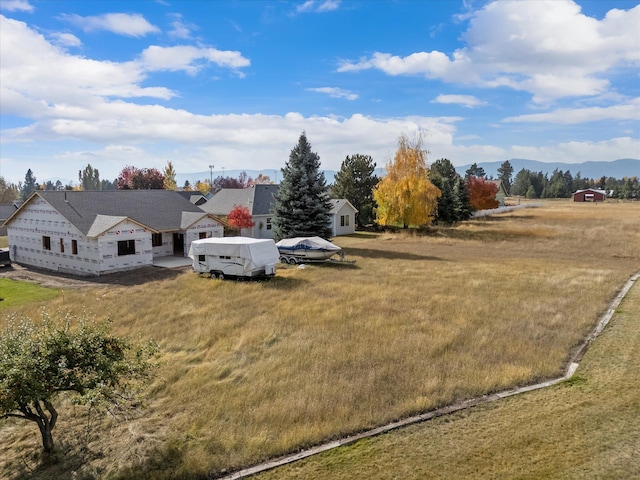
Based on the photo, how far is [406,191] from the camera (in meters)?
47.0

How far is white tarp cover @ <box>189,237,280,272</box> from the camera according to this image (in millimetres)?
23094

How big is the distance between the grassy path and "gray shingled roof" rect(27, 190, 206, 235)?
24.8 m

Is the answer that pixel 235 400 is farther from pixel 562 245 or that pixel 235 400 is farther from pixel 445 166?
pixel 445 166

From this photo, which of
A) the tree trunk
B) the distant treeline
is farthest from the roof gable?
the distant treeline

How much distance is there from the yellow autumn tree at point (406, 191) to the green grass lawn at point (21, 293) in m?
34.6

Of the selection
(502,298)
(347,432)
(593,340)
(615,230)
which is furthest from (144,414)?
(615,230)

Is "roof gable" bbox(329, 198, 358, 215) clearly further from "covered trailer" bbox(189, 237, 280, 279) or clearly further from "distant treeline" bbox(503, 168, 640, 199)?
"distant treeline" bbox(503, 168, 640, 199)

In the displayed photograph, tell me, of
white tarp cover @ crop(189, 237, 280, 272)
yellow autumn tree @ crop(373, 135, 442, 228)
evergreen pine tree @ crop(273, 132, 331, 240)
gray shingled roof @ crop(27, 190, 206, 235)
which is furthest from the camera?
yellow autumn tree @ crop(373, 135, 442, 228)

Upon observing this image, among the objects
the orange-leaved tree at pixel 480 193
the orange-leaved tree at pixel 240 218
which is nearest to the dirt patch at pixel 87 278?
the orange-leaved tree at pixel 240 218

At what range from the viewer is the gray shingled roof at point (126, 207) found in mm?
28000

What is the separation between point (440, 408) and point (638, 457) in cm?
367

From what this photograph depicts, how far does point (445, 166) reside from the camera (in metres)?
65.6

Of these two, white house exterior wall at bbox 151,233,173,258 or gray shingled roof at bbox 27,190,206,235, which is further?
white house exterior wall at bbox 151,233,173,258

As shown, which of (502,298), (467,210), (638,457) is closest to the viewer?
(638,457)
